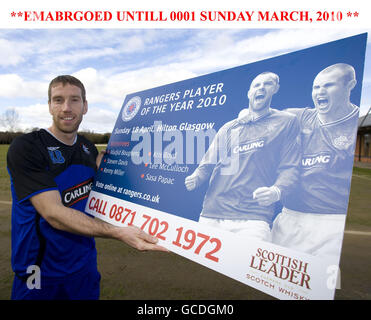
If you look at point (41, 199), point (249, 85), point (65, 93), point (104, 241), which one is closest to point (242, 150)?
point (249, 85)

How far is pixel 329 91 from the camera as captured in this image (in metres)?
1.44

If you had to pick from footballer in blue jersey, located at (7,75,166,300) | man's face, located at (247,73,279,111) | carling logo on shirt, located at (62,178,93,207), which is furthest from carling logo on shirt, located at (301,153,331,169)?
carling logo on shirt, located at (62,178,93,207)

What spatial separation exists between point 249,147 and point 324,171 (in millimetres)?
463

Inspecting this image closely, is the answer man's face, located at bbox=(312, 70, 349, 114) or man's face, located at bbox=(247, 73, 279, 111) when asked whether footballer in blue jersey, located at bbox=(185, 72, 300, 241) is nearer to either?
man's face, located at bbox=(247, 73, 279, 111)

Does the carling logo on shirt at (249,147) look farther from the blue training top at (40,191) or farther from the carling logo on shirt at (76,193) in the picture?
the carling logo on shirt at (76,193)

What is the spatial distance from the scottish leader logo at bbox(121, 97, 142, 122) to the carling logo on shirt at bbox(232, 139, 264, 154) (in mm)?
1331

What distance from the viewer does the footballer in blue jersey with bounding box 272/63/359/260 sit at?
1350 millimetres

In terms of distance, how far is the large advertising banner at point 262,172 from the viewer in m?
1.38

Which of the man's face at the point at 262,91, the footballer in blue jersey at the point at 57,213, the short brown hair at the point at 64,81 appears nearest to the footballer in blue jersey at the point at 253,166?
the man's face at the point at 262,91

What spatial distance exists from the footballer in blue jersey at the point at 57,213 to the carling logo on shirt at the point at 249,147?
88cm

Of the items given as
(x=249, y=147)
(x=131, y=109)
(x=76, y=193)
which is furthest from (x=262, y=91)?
(x=76, y=193)

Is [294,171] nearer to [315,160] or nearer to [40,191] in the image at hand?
[315,160]

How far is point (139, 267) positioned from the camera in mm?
4156

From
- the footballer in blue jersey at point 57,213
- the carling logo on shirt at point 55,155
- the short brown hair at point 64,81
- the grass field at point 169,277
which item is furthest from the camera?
the grass field at point 169,277
